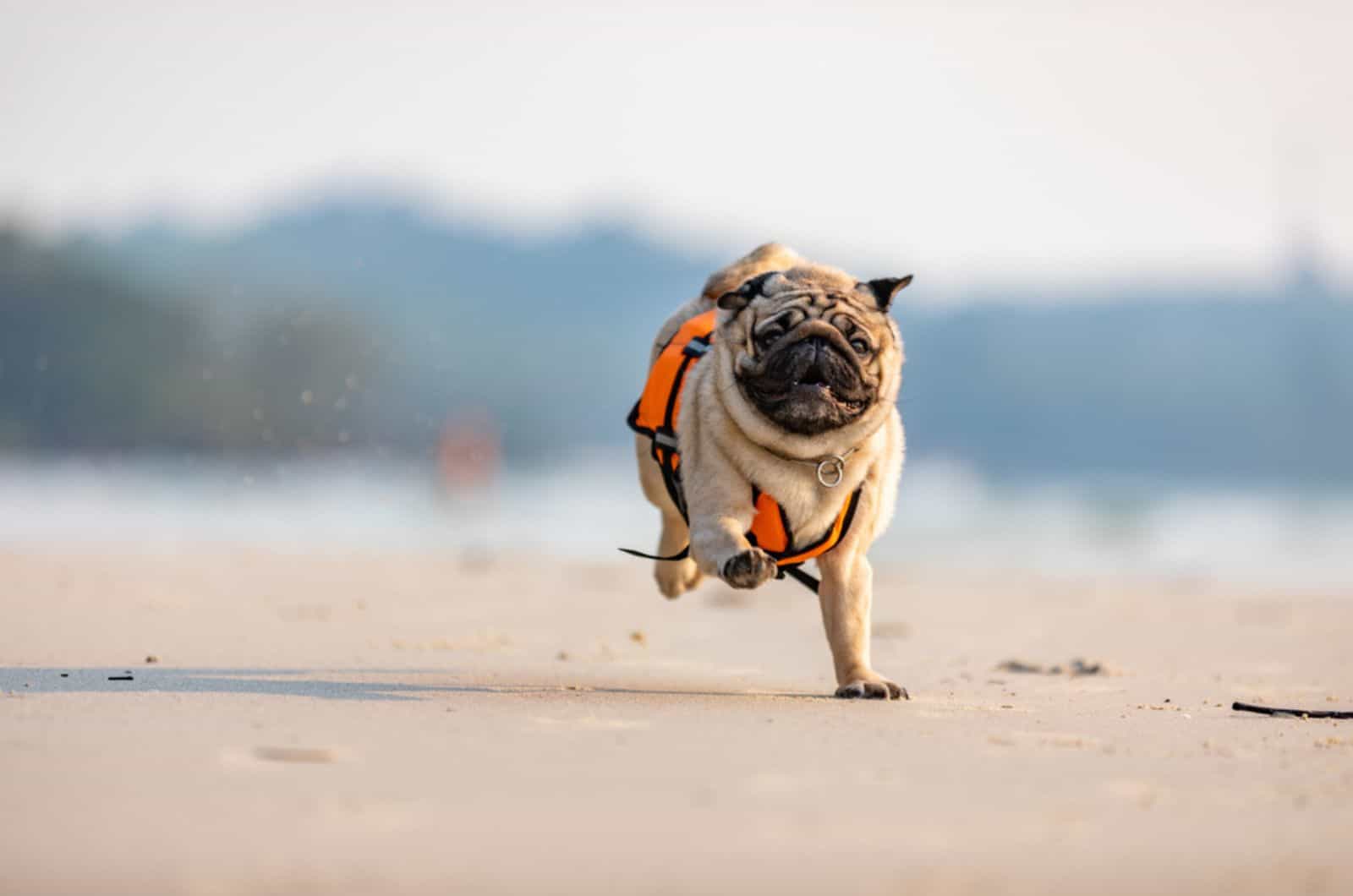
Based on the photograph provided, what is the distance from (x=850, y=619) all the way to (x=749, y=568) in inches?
29.5

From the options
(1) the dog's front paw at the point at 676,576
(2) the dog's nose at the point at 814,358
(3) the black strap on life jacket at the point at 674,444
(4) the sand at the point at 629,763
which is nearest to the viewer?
(4) the sand at the point at 629,763

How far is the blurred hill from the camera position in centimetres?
7881

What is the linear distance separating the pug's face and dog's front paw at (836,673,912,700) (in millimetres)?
926

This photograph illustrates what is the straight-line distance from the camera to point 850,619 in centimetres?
579

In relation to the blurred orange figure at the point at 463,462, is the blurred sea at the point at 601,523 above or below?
below

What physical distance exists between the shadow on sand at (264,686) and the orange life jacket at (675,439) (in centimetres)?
60

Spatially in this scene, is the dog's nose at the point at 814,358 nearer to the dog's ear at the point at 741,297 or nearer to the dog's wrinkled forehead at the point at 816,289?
the dog's wrinkled forehead at the point at 816,289

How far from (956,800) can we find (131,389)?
80396 millimetres

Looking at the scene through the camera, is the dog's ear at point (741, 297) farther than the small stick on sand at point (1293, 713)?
Yes

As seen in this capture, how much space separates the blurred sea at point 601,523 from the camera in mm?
17125

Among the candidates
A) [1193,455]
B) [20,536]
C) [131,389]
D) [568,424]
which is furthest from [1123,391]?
[20,536]

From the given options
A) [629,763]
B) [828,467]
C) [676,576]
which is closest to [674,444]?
[828,467]

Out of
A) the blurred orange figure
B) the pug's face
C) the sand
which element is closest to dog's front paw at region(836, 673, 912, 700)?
the sand

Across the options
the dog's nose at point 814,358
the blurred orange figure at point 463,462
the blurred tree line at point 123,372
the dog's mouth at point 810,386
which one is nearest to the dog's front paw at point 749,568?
the dog's mouth at point 810,386
